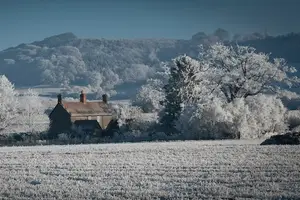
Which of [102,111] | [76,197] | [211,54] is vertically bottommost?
[76,197]

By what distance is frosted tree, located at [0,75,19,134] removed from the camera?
9444 cm

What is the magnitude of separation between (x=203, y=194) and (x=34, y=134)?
66282mm

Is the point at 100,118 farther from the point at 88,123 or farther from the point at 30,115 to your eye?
the point at 30,115

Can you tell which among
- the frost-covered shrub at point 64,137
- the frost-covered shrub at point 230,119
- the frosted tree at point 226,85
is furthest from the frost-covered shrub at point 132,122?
the frost-covered shrub at point 64,137

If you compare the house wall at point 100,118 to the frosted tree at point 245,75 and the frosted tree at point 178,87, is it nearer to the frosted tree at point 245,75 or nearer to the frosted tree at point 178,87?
the frosted tree at point 178,87

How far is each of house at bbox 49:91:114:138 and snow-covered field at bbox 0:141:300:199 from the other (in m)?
49.6

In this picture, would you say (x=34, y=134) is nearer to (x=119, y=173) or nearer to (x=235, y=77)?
(x=235, y=77)

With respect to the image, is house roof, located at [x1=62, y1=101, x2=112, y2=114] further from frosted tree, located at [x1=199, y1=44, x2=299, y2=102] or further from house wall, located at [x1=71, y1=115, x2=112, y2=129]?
frosted tree, located at [x1=199, y1=44, x2=299, y2=102]

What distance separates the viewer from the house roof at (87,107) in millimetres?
98250

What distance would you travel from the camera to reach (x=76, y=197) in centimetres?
2486

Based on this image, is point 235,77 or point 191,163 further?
point 235,77

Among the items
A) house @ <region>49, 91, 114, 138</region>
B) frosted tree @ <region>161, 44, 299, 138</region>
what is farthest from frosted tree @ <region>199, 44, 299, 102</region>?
house @ <region>49, 91, 114, 138</region>

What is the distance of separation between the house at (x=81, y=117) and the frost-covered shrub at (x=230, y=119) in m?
19.0

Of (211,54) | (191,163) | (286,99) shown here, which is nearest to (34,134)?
(211,54)
